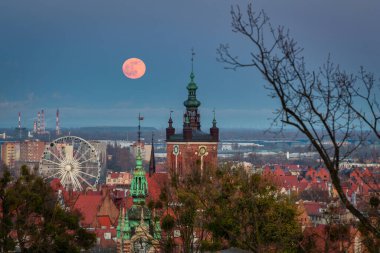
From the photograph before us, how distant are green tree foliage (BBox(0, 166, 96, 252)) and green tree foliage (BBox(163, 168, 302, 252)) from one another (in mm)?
2694

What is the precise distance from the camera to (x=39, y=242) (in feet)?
58.8

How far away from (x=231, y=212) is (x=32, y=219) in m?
4.89

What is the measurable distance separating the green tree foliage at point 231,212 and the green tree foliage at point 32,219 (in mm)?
2694

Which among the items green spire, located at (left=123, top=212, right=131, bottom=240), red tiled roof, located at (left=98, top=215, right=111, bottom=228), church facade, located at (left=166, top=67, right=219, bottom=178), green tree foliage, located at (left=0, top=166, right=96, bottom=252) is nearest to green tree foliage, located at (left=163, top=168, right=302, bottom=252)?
green tree foliage, located at (left=0, top=166, right=96, bottom=252)

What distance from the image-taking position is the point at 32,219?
61.4 feet

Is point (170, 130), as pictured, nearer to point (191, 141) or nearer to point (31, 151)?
point (191, 141)

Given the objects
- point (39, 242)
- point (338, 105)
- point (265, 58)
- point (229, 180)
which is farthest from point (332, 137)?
point (229, 180)

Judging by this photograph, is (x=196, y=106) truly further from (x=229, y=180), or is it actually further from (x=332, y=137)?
(x=332, y=137)

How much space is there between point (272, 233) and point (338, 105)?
13.5 metres

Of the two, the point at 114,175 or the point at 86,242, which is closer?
the point at 86,242

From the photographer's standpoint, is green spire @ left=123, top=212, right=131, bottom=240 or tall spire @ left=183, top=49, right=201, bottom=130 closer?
green spire @ left=123, top=212, right=131, bottom=240

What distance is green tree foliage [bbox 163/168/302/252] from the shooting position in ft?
64.4

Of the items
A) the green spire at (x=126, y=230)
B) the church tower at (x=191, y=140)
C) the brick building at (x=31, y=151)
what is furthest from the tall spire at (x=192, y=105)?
the brick building at (x=31, y=151)

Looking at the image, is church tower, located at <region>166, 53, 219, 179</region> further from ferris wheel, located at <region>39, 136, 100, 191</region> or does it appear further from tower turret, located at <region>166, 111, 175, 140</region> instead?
ferris wheel, located at <region>39, 136, 100, 191</region>
